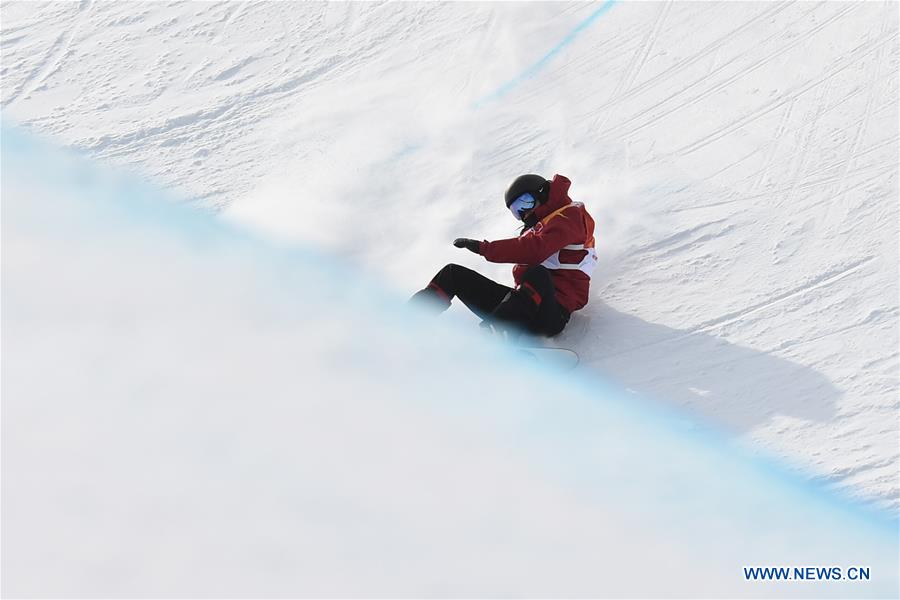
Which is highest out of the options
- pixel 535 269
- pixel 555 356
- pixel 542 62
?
pixel 542 62

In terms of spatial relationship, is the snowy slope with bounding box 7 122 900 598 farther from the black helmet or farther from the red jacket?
the black helmet

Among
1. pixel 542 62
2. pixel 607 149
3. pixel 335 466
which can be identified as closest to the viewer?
pixel 335 466

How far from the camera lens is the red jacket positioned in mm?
4871

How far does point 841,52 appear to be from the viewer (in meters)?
6.69

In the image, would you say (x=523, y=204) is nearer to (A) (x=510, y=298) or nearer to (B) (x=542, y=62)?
(A) (x=510, y=298)

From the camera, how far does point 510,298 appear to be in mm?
4910

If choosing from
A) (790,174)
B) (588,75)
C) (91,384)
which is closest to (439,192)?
(588,75)

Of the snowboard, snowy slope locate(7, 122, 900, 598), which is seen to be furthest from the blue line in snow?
the snowboard

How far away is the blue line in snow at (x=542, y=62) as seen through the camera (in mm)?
7062

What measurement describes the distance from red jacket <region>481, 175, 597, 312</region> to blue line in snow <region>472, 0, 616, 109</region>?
2175 millimetres

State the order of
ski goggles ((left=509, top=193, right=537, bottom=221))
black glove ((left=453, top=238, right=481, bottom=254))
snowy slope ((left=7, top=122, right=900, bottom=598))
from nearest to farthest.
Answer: snowy slope ((left=7, top=122, right=900, bottom=598)) → black glove ((left=453, top=238, right=481, bottom=254)) → ski goggles ((left=509, top=193, right=537, bottom=221))

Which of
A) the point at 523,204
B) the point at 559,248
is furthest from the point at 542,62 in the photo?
the point at 559,248

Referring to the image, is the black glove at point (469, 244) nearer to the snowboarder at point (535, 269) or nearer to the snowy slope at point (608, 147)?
the snowboarder at point (535, 269)

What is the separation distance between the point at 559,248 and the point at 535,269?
146 millimetres
